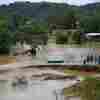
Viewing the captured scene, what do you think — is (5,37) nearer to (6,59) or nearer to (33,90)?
(6,59)

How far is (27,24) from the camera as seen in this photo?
4.83 ft

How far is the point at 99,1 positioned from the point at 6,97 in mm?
826

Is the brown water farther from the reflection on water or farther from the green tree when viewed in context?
the reflection on water

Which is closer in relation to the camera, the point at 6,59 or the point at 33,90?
the point at 33,90

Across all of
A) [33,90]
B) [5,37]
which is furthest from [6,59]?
[33,90]

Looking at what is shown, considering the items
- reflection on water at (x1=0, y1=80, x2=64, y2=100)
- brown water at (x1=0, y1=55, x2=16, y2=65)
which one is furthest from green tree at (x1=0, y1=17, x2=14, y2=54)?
reflection on water at (x1=0, y1=80, x2=64, y2=100)

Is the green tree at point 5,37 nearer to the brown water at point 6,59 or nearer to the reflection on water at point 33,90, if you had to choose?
the brown water at point 6,59

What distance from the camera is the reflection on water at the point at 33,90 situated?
132cm

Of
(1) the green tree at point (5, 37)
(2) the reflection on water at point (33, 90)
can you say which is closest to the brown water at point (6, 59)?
(1) the green tree at point (5, 37)

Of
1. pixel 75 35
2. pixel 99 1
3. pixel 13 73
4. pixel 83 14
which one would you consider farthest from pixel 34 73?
pixel 99 1

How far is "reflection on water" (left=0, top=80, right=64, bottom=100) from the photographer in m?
1.32

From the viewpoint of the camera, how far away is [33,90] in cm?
137

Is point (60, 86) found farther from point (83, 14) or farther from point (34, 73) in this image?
point (83, 14)

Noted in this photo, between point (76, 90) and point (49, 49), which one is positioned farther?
point (49, 49)
